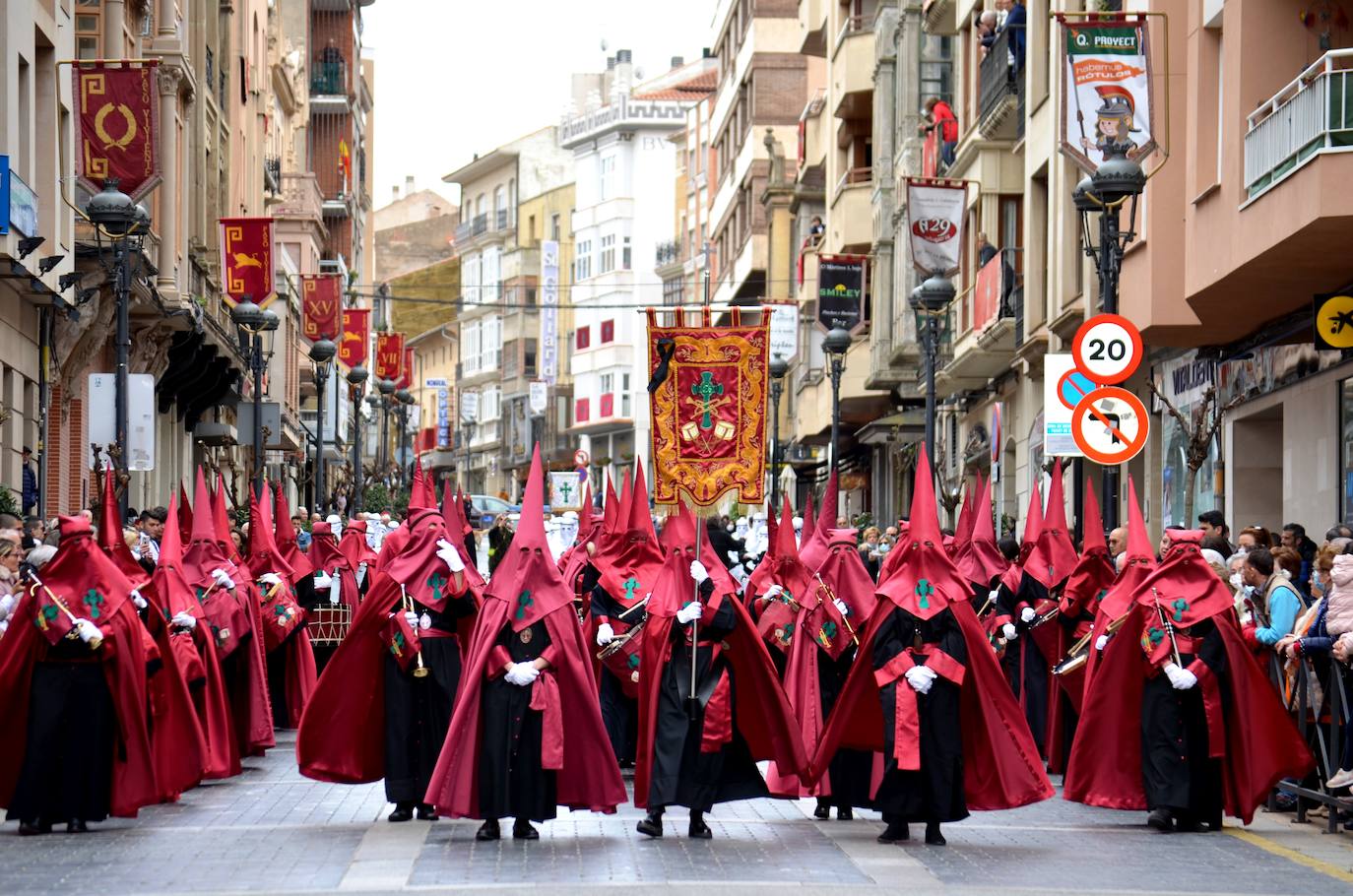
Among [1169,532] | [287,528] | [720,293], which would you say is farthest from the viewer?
[720,293]

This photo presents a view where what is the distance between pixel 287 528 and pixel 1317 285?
32.3ft

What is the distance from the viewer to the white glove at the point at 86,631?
43.8 feet

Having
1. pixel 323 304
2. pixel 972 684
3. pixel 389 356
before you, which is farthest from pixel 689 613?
pixel 389 356

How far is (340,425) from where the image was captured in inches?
3017

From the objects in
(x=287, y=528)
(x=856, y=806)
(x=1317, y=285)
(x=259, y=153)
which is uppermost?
(x=259, y=153)

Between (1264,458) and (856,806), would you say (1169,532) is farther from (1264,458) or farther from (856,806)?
(1264,458)

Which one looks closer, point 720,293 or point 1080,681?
point 1080,681

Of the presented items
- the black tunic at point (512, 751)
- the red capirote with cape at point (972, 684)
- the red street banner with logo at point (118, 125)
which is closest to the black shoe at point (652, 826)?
the black tunic at point (512, 751)

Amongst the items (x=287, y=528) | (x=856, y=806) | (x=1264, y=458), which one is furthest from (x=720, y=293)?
(x=856, y=806)

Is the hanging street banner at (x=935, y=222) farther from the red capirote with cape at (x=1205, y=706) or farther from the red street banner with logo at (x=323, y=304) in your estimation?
the red street banner with logo at (x=323, y=304)

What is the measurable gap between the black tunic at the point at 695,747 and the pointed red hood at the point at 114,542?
3305mm

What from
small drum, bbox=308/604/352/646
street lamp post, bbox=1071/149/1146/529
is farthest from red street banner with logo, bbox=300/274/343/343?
street lamp post, bbox=1071/149/1146/529

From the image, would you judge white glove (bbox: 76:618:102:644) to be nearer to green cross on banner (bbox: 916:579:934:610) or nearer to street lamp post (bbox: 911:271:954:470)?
green cross on banner (bbox: 916:579:934:610)

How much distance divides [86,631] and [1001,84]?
83.2ft
